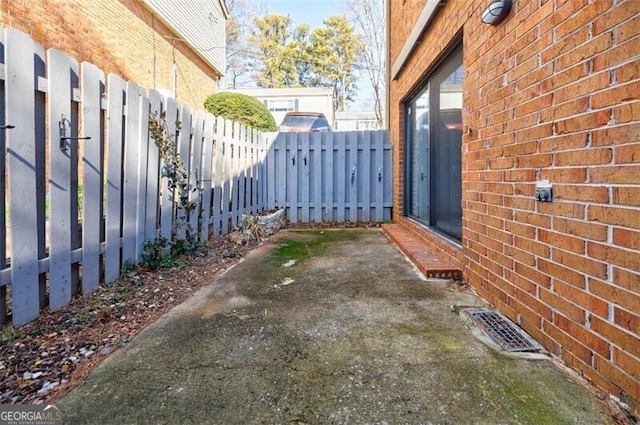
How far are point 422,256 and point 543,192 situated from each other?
1773mm

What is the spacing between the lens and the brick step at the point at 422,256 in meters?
2.94

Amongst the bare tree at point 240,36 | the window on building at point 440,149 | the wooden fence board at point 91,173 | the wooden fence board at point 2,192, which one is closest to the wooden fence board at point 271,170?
the window on building at point 440,149

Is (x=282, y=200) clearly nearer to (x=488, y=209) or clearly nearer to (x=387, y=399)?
(x=488, y=209)

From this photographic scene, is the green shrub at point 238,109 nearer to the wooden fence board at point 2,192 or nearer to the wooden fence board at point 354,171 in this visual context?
the wooden fence board at point 354,171

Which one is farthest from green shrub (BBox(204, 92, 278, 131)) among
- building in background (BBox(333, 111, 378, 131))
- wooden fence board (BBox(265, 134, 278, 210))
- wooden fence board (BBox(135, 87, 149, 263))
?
building in background (BBox(333, 111, 378, 131))

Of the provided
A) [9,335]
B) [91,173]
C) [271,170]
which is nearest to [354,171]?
[271,170]

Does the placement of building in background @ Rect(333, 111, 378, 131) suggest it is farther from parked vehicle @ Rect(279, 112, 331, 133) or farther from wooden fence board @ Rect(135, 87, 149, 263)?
wooden fence board @ Rect(135, 87, 149, 263)

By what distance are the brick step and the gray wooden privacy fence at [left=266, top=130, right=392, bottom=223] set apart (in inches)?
51.2

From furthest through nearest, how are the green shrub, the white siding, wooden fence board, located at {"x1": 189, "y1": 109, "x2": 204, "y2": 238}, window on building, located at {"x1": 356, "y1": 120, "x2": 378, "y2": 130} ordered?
window on building, located at {"x1": 356, "y1": 120, "x2": 378, "y2": 130} < the green shrub < the white siding < wooden fence board, located at {"x1": 189, "y1": 109, "x2": 204, "y2": 238}

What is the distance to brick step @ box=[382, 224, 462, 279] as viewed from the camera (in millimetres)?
2941

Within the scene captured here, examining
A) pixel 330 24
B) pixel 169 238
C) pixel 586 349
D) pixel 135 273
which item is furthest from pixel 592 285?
pixel 330 24

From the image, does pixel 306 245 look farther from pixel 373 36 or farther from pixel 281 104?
pixel 373 36

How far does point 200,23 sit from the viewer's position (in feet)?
38.9

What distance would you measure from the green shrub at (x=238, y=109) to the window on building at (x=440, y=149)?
7.36 metres
